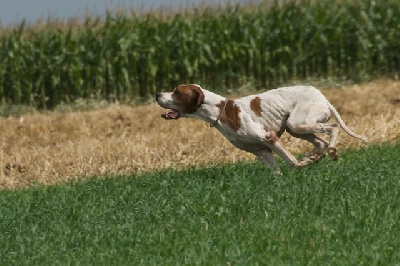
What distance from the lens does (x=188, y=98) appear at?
11078mm

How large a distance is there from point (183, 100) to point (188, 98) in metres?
0.06

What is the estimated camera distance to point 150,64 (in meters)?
24.2

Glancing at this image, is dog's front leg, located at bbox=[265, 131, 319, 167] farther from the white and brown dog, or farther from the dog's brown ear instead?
the dog's brown ear

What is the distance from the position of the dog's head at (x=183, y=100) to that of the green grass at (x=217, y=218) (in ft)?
2.34

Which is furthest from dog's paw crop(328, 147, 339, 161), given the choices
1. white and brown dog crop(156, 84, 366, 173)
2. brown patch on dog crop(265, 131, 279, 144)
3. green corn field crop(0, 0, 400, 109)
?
green corn field crop(0, 0, 400, 109)

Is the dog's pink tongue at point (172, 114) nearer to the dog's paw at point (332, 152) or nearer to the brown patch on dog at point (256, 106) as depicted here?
the brown patch on dog at point (256, 106)

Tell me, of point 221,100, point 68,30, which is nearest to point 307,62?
point 68,30

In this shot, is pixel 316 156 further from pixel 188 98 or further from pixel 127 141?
pixel 127 141

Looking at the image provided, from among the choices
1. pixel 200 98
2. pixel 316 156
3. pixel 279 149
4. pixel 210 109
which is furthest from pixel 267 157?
pixel 200 98

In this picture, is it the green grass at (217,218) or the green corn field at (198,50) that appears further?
the green corn field at (198,50)

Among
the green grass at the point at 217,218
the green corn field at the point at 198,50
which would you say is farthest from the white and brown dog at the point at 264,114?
the green corn field at the point at 198,50

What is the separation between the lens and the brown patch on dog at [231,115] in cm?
1092

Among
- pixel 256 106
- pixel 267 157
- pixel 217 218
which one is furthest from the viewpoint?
pixel 267 157

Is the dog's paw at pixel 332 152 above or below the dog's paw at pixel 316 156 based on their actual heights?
above
